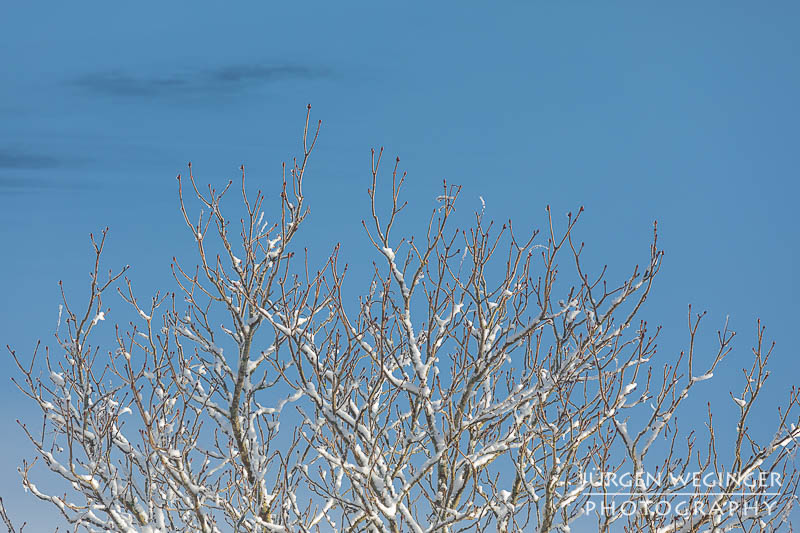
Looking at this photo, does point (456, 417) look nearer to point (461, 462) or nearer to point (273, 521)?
point (461, 462)

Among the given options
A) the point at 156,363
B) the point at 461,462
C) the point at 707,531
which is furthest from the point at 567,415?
the point at 156,363

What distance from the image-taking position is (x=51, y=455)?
25.4ft

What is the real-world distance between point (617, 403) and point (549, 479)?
107 centimetres

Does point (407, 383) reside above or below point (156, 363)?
below

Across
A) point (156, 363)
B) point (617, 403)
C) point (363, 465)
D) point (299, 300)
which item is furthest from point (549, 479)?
point (156, 363)

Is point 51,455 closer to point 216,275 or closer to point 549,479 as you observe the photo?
point 216,275

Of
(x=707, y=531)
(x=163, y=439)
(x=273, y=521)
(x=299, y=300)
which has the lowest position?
(x=707, y=531)

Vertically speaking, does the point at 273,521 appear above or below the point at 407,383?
below

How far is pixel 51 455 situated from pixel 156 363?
137cm

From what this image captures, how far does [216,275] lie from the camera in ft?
22.6

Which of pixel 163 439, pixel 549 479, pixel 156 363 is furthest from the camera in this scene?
pixel 156 363

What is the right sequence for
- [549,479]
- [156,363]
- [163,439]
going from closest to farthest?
[549,479] < [163,439] < [156,363]

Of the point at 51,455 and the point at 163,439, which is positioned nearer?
the point at 163,439

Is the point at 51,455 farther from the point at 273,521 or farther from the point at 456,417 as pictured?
the point at 456,417
